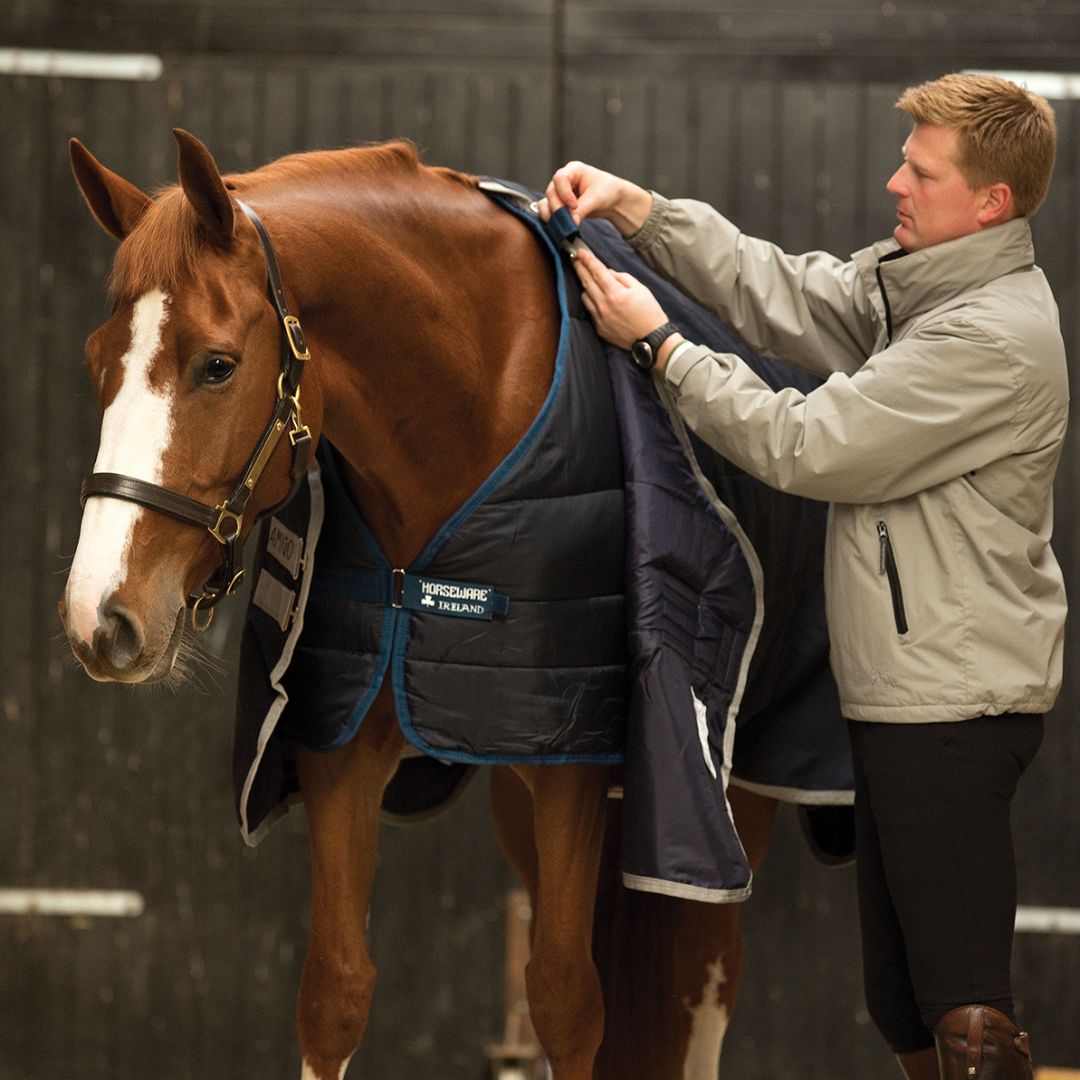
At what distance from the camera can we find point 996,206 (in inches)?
62.4

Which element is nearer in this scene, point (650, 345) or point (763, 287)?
point (650, 345)

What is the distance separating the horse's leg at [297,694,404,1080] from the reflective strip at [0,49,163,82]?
5.58 feet

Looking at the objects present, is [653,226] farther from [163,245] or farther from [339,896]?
[339,896]

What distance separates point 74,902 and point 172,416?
6.23ft

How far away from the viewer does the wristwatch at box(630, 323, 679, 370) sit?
1652mm

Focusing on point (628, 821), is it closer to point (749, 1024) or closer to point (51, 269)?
point (749, 1024)

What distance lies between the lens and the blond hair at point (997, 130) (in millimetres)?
1562

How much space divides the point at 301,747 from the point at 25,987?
1598mm

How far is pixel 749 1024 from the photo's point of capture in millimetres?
2916

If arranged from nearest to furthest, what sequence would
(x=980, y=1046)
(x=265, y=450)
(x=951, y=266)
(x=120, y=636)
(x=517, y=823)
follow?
(x=120, y=636)
(x=265, y=450)
(x=980, y=1046)
(x=951, y=266)
(x=517, y=823)

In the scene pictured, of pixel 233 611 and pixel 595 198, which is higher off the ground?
pixel 595 198

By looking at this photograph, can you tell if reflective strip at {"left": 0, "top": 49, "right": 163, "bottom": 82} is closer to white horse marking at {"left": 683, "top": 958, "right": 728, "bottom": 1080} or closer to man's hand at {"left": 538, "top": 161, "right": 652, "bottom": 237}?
man's hand at {"left": 538, "top": 161, "right": 652, "bottom": 237}

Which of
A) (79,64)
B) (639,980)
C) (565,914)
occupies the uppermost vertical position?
(79,64)

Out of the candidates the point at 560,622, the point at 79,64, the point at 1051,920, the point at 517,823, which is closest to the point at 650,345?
the point at 560,622
